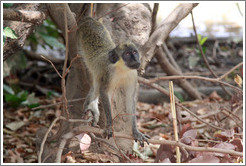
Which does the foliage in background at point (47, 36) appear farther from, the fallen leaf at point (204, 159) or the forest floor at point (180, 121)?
the fallen leaf at point (204, 159)

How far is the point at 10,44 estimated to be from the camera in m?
2.97

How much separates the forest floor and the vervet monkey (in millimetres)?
315

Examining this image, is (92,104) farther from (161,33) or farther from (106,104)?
(161,33)

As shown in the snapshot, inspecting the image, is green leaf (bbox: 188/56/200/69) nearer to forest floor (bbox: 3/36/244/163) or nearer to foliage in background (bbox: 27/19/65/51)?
forest floor (bbox: 3/36/244/163)

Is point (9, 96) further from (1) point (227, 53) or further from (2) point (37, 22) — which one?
(1) point (227, 53)

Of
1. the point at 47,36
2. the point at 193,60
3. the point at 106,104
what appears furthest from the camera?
the point at 193,60

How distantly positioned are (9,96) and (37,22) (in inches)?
90.0

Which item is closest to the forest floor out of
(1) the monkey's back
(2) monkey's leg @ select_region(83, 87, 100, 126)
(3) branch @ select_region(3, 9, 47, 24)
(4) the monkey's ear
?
(2) monkey's leg @ select_region(83, 87, 100, 126)

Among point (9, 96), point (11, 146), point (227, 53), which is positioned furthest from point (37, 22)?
point (227, 53)

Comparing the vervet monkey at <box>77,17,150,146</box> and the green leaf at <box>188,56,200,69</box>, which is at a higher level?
the green leaf at <box>188,56,200,69</box>

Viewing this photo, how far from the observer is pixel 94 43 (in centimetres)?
340

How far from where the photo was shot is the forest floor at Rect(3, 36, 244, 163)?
2854mm

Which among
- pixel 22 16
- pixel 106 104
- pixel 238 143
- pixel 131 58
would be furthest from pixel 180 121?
pixel 22 16

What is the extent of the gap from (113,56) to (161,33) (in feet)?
2.43
